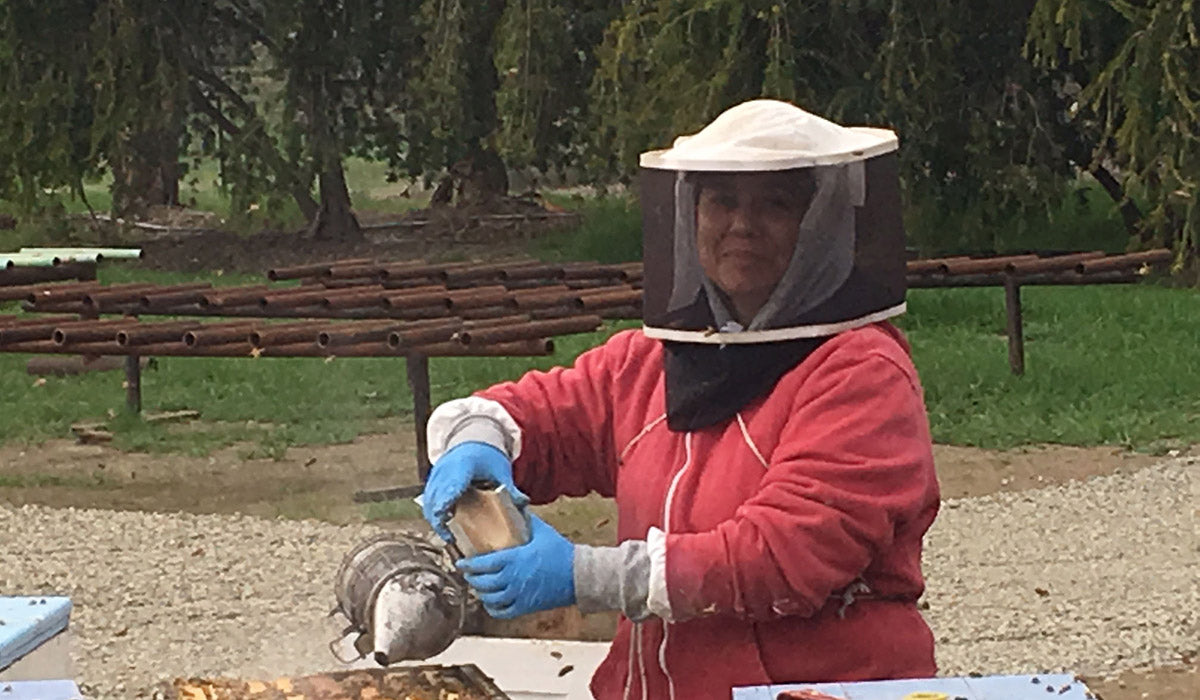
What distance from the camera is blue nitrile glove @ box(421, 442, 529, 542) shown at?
7.59 feet

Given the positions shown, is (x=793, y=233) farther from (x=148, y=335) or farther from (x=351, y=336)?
(x=148, y=335)

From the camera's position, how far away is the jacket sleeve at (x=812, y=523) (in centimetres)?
214

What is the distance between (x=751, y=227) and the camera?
7.68ft

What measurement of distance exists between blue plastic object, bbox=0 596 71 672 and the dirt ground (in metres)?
4.20

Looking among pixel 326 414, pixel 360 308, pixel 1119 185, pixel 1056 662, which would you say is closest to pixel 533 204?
pixel 1119 185

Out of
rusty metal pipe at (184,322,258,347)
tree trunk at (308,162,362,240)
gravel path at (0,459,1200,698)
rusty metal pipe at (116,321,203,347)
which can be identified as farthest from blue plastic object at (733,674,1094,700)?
tree trunk at (308,162,362,240)

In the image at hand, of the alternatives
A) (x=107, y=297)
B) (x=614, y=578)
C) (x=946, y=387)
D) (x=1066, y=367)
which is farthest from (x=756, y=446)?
(x=1066, y=367)

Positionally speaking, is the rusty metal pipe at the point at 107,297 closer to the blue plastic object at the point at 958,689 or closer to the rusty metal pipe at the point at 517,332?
the rusty metal pipe at the point at 517,332

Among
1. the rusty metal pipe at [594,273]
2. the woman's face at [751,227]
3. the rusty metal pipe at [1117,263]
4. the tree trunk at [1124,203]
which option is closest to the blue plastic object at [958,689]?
the woman's face at [751,227]

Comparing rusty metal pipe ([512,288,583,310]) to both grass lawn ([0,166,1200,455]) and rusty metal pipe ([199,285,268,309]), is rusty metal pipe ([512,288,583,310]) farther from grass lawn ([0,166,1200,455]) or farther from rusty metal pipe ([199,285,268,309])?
grass lawn ([0,166,1200,455])

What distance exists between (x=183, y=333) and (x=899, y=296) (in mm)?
5415

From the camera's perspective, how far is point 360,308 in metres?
8.28

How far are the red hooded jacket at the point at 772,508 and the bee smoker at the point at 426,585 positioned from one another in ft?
0.68

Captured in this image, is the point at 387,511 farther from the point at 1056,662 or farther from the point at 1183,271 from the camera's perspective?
the point at 1183,271
